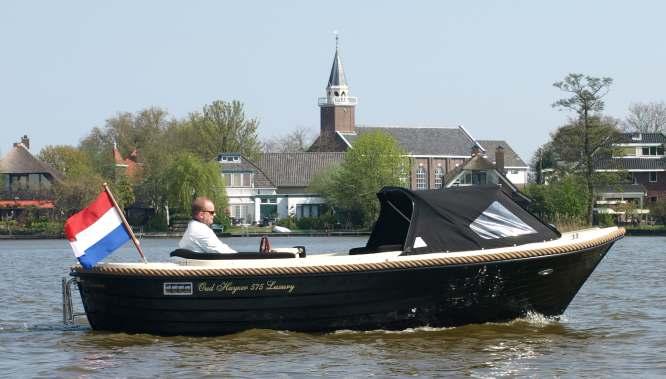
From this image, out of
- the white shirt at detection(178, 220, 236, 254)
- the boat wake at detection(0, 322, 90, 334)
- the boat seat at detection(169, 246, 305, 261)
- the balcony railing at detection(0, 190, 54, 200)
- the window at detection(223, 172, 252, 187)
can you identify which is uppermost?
the window at detection(223, 172, 252, 187)

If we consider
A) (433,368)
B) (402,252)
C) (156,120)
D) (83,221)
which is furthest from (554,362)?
(156,120)

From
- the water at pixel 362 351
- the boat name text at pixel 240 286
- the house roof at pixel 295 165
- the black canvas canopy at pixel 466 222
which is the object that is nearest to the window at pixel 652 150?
the house roof at pixel 295 165

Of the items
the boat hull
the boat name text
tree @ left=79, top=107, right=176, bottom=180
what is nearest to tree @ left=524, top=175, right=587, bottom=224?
tree @ left=79, top=107, right=176, bottom=180

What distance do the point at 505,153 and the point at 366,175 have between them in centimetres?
3194

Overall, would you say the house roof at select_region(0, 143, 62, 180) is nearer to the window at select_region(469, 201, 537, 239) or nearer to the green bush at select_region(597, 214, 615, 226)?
the green bush at select_region(597, 214, 615, 226)

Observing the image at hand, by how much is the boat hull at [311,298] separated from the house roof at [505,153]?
9934 cm

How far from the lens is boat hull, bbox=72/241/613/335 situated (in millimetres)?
16344

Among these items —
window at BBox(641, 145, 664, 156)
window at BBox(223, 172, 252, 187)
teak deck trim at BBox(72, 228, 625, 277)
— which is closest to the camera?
teak deck trim at BBox(72, 228, 625, 277)

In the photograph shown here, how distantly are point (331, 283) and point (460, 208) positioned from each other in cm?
225

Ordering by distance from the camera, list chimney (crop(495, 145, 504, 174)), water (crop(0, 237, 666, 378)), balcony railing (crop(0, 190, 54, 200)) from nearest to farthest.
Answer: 1. water (crop(0, 237, 666, 378))
2. balcony railing (crop(0, 190, 54, 200))
3. chimney (crop(495, 145, 504, 174))

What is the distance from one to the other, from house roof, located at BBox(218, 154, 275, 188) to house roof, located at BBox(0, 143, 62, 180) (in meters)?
12.8

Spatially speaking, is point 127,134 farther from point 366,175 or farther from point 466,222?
point 466,222

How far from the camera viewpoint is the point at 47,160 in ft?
373

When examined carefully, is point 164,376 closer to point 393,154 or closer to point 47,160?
point 393,154
